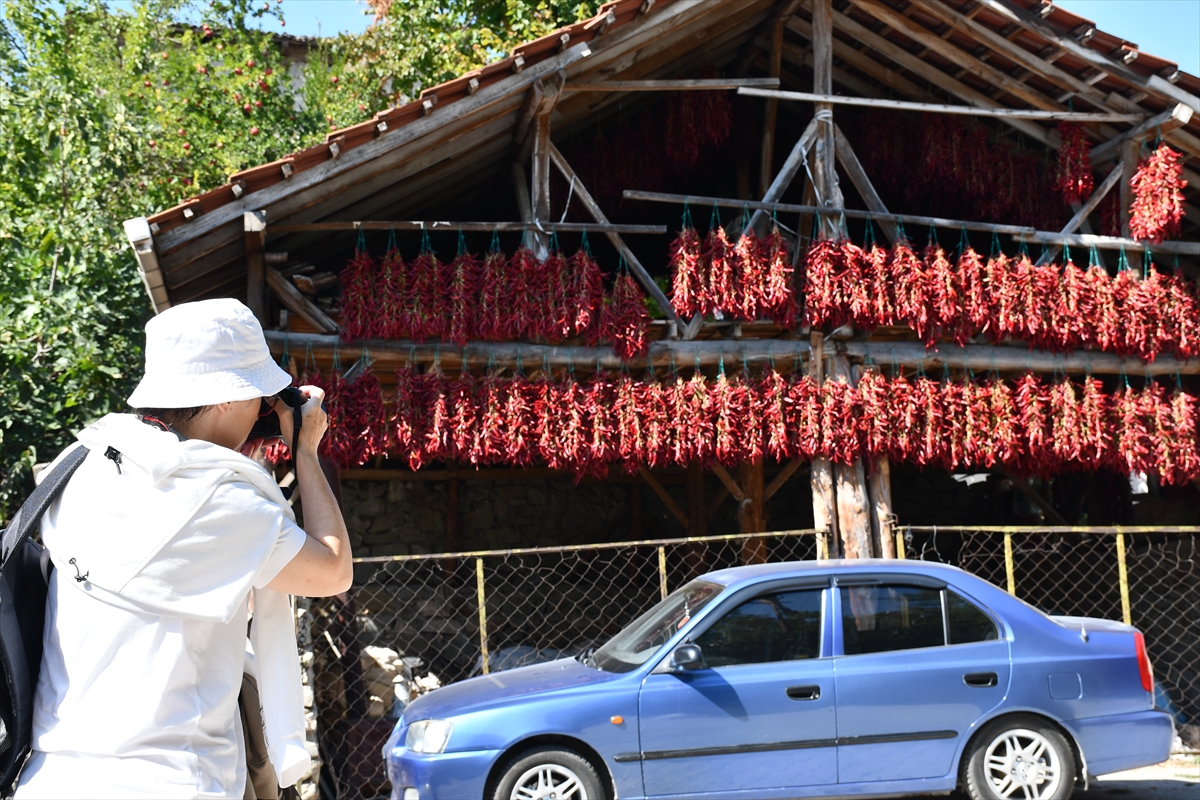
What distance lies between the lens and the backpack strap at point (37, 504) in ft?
6.22

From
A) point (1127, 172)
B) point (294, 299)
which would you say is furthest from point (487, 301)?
point (1127, 172)

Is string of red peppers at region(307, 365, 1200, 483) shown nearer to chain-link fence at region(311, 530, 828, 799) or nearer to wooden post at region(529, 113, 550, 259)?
chain-link fence at region(311, 530, 828, 799)

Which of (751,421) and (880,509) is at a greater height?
(751,421)

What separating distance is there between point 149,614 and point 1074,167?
9353 millimetres

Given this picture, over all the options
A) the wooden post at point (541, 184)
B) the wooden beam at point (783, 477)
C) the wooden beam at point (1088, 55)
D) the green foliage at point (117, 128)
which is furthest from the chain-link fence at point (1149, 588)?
the green foliage at point (117, 128)

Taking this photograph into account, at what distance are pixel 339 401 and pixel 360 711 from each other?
2.48 m

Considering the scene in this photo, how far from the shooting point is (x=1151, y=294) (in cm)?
896

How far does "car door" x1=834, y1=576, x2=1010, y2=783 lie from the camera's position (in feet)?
18.4

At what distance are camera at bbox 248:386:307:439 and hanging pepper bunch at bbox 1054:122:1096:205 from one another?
8720 millimetres

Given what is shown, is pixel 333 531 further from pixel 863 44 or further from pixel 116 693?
pixel 863 44

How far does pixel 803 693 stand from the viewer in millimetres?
5574

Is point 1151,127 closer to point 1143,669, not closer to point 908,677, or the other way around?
point 1143,669

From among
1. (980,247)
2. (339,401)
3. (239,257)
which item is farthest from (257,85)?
(980,247)

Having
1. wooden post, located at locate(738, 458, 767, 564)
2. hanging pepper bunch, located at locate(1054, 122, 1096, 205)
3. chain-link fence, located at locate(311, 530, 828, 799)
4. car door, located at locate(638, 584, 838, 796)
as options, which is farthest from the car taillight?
hanging pepper bunch, located at locate(1054, 122, 1096, 205)
